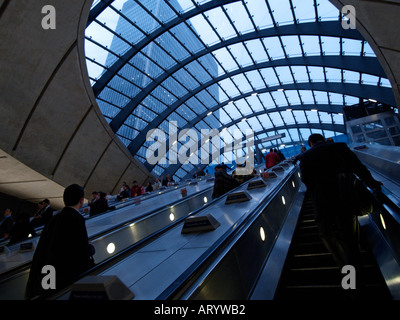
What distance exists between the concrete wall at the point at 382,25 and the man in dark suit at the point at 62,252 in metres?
11.1

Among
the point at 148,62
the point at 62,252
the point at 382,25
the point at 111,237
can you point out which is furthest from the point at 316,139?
the point at 148,62

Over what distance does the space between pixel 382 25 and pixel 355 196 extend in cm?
961

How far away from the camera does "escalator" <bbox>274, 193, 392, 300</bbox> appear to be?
9.61 feet

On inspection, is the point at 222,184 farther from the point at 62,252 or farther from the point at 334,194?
the point at 62,252

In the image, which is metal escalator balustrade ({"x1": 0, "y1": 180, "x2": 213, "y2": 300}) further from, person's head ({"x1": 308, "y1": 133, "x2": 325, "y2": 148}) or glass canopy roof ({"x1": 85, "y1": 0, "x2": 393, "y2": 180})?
glass canopy roof ({"x1": 85, "y1": 0, "x2": 393, "y2": 180})

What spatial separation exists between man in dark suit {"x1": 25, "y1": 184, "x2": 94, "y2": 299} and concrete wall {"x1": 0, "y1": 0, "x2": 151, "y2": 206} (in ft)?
32.9

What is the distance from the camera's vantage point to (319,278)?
3402 millimetres

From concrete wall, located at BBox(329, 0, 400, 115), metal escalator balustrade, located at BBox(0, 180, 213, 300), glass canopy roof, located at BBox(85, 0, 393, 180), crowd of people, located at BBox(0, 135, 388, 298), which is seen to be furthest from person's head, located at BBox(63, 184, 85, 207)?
glass canopy roof, located at BBox(85, 0, 393, 180)

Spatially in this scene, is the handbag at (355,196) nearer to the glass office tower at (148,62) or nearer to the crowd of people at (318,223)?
the crowd of people at (318,223)

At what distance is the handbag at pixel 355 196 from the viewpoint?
113 inches

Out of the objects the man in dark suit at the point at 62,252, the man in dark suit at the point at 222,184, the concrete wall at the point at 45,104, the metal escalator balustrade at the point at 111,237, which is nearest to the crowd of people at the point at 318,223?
the man in dark suit at the point at 62,252

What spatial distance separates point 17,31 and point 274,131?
118 ft

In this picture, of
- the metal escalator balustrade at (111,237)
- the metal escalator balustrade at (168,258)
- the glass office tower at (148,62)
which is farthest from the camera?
the glass office tower at (148,62)
